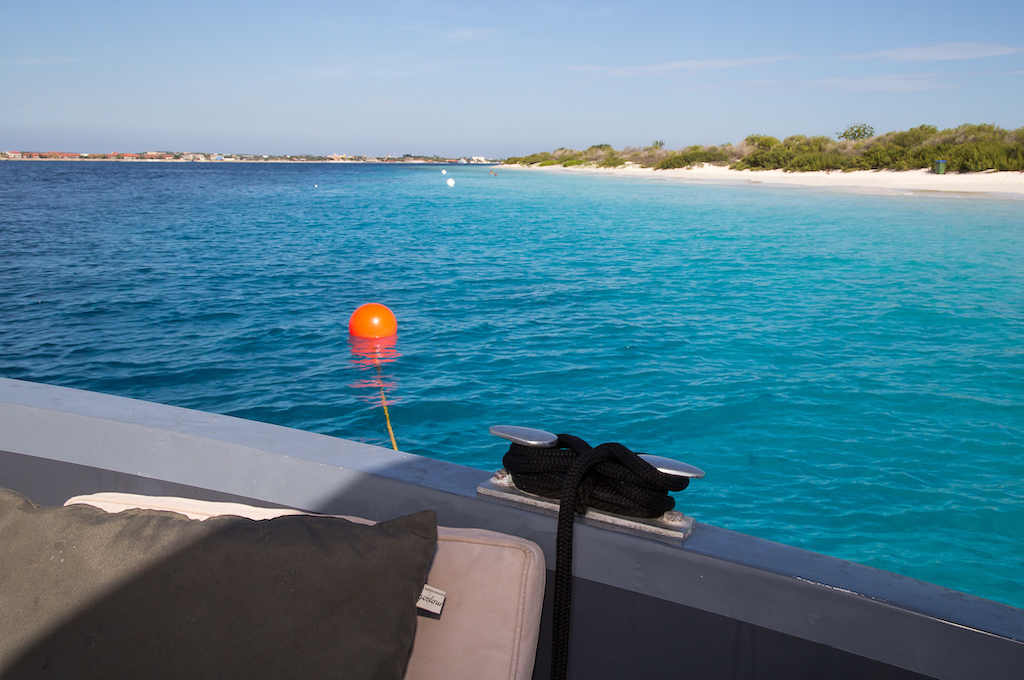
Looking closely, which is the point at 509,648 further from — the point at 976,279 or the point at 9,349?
the point at 976,279

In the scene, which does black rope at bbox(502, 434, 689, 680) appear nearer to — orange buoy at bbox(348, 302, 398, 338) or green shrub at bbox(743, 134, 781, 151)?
orange buoy at bbox(348, 302, 398, 338)

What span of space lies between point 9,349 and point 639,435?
7091 millimetres

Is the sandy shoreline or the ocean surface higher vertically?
the sandy shoreline

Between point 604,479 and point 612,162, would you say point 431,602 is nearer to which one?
point 604,479

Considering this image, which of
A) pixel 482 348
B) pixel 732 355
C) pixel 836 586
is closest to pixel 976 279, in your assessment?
pixel 732 355

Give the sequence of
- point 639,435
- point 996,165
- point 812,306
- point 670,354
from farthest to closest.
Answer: point 996,165
point 812,306
point 670,354
point 639,435

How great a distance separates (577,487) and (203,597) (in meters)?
0.60

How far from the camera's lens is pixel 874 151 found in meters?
32.8

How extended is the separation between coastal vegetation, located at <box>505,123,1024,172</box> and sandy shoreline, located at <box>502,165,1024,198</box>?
607mm

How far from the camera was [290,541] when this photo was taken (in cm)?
96

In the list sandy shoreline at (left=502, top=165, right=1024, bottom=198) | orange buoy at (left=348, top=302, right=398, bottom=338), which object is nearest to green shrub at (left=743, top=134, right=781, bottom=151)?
sandy shoreline at (left=502, top=165, right=1024, bottom=198)

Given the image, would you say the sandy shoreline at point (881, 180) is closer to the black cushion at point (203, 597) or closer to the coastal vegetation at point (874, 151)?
the coastal vegetation at point (874, 151)

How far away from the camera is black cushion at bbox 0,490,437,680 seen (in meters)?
0.86

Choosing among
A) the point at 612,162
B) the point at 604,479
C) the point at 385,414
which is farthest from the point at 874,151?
the point at 604,479
